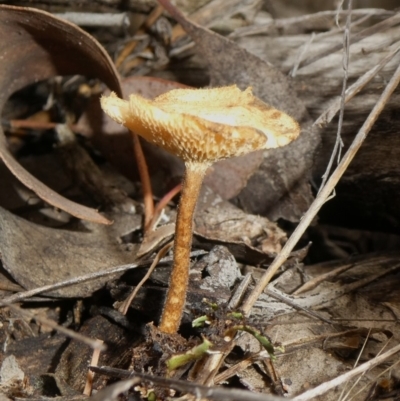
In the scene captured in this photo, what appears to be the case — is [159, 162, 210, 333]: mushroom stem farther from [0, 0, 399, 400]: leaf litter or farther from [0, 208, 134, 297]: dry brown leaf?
[0, 208, 134, 297]: dry brown leaf

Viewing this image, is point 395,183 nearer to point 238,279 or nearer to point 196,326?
point 238,279

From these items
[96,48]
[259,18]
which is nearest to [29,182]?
[96,48]

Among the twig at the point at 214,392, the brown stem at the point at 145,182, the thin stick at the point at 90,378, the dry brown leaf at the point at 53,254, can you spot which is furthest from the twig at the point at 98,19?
the twig at the point at 214,392

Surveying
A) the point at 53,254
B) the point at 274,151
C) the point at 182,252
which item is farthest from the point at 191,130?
the point at 274,151

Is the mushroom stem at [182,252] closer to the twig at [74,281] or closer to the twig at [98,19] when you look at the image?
the twig at [74,281]

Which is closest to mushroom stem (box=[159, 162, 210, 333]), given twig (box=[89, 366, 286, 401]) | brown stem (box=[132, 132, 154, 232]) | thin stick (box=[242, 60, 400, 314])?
thin stick (box=[242, 60, 400, 314])

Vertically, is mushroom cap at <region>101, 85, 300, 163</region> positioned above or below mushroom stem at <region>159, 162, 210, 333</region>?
above
